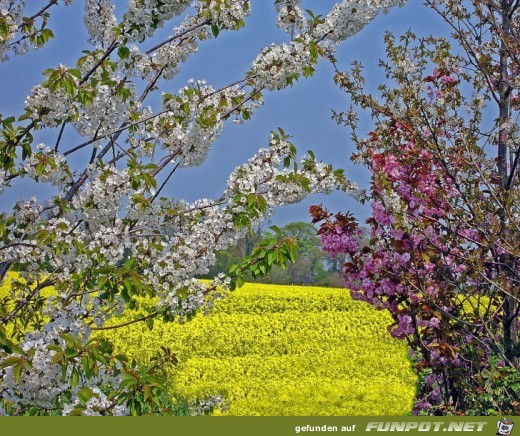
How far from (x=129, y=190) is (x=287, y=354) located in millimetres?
8867

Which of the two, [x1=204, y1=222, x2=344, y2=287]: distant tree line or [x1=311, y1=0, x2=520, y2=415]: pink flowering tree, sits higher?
[x1=204, y1=222, x2=344, y2=287]: distant tree line

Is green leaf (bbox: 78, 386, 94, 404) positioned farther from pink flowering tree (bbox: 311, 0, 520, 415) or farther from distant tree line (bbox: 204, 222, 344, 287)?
distant tree line (bbox: 204, 222, 344, 287)

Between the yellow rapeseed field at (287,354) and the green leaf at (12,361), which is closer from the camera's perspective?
the green leaf at (12,361)

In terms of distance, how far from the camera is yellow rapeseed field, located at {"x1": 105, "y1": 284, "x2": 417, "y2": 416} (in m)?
8.75

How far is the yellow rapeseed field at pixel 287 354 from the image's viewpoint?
8750 mm

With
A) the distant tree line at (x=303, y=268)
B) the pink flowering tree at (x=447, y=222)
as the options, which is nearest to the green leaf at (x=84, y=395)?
→ the pink flowering tree at (x=447, y=222)

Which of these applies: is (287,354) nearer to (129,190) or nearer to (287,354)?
(287,354)

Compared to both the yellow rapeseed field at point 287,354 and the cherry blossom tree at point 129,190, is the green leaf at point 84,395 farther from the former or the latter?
the yellow rapeseed field at point 287,354

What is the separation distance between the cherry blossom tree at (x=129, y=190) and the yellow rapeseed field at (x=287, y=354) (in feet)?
13.8

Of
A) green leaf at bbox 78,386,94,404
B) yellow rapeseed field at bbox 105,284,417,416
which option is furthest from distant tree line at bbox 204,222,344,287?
green leaf at bbox 78,386,94,404

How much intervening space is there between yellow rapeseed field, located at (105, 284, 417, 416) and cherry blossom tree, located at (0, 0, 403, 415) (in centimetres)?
419

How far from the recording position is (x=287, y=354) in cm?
1248

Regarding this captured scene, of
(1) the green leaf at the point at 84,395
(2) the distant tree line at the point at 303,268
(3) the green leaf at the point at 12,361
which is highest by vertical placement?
(2) the distant tree line at the point at 303,268

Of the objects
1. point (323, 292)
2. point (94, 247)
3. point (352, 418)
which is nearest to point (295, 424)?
point (352, 418)
